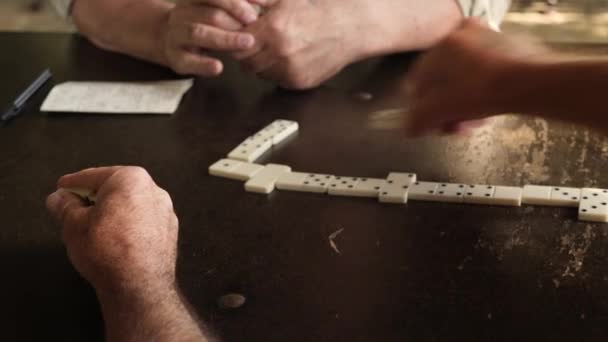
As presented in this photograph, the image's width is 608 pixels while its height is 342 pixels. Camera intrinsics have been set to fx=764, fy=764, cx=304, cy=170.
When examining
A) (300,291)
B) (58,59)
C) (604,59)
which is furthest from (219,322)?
(58,59)

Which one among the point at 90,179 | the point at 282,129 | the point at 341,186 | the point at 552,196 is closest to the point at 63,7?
the point at 282,129

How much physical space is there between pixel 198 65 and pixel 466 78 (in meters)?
0.73

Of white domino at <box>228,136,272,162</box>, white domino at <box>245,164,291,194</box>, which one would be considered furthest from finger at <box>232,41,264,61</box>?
white domino at <box>245,164,291,194</box>

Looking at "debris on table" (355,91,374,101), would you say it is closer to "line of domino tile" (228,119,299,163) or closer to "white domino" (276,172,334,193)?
"line of domino tile" (228,119,299,163)

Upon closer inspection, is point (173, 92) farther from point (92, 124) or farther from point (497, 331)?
point (497, 331)

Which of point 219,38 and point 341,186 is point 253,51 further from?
point 341,186

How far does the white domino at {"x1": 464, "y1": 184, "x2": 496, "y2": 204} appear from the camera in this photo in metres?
1.14

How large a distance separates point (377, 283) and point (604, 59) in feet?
1.28

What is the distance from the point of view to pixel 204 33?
5.18 ft

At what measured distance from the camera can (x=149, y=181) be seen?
1089 mm

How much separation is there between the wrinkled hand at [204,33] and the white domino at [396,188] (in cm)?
50

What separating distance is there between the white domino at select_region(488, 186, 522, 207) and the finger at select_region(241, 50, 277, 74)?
0.60 meters

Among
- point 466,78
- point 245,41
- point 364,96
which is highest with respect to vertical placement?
point 466,78

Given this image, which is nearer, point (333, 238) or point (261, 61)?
point (333, 238)
